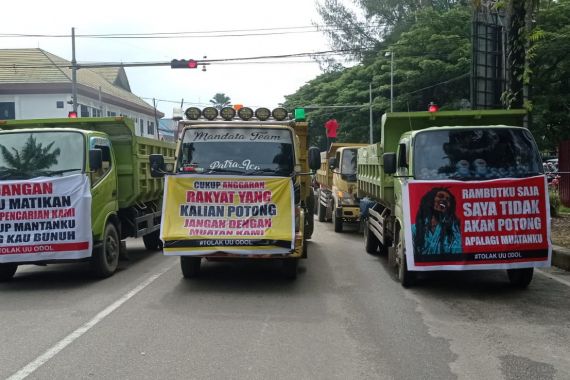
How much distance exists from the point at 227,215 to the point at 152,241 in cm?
521

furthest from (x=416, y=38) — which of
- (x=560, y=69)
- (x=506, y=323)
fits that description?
(x=506, y=323)

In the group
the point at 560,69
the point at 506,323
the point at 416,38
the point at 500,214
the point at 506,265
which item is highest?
the point at 416,38

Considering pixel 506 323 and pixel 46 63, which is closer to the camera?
pixel 506 323

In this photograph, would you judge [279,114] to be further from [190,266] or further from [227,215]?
[190,266]

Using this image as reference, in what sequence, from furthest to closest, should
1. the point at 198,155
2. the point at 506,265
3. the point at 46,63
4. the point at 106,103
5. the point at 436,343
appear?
the point at 106,103
the point at 46,63
the point at 198,155
the point at 506,265
the point at 436,343

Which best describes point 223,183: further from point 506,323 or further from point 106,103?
point 106,103

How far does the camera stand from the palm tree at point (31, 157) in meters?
8.79

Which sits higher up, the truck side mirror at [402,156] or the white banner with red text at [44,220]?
the truck side mirror at [402,156]

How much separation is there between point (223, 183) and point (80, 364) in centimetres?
365

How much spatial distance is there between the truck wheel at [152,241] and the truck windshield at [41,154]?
4.05m

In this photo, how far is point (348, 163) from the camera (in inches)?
634

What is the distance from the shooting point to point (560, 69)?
1895cm

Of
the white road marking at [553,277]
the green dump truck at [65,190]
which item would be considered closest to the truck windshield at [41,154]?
the green dump truck at [65,190]

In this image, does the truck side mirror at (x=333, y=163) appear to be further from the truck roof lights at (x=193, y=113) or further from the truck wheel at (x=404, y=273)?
the truck wheel at (x=404, y=273)
